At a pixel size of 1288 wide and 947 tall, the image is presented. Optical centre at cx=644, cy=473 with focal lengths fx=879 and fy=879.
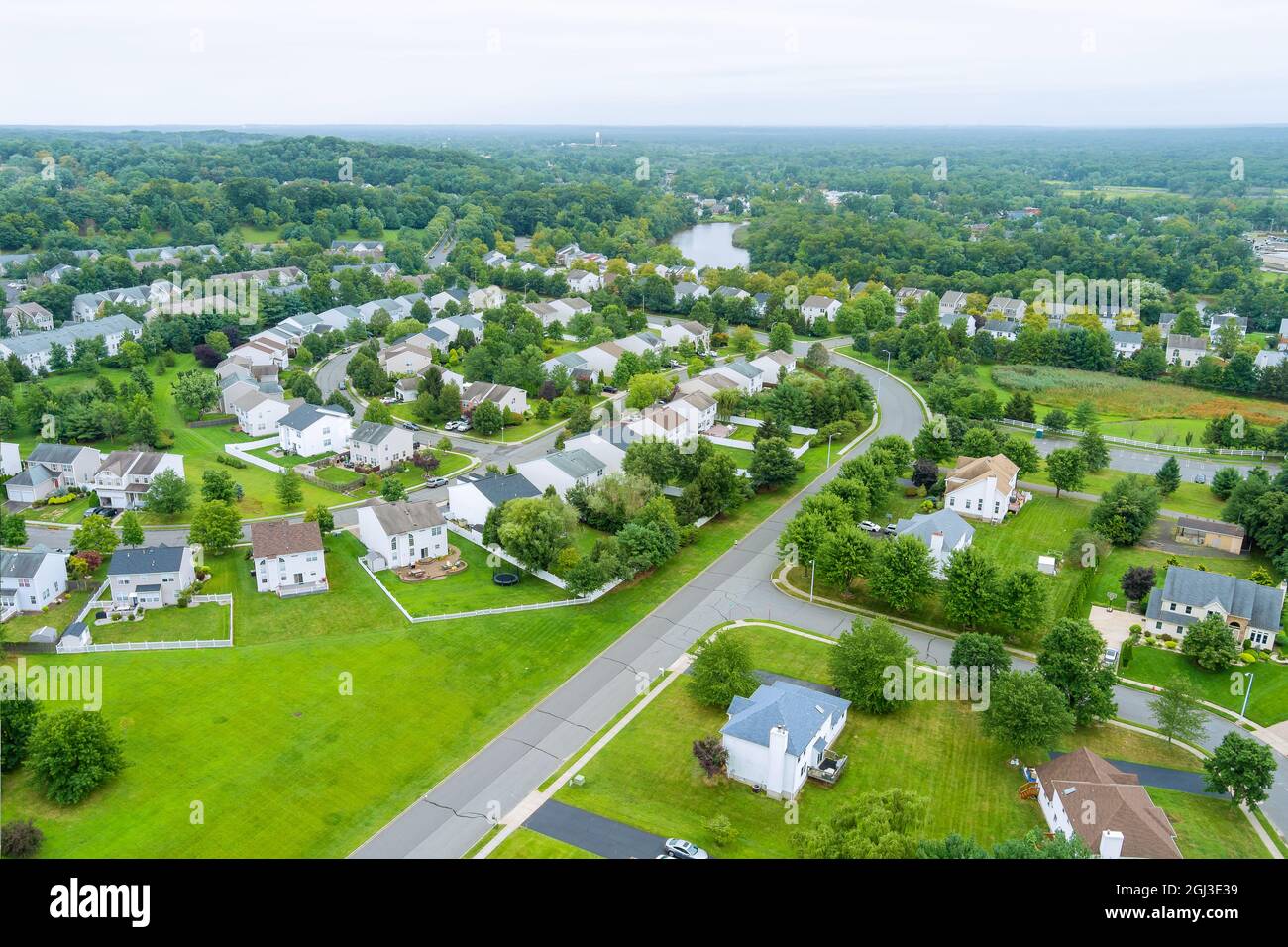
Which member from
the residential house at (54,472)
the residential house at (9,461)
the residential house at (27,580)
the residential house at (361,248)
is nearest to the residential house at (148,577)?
the residential house at (27,580)

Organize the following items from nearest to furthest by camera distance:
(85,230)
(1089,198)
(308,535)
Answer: (308,535)
(85,230)
(1089,198)

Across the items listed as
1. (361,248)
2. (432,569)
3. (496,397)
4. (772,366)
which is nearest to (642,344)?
(772,366)

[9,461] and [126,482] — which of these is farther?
[9,461]

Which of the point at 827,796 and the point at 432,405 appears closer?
the point at 827,796

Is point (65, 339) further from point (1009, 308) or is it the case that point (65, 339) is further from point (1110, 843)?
point (1009, 308)

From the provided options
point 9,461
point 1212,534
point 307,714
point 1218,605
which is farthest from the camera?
point 9,461
